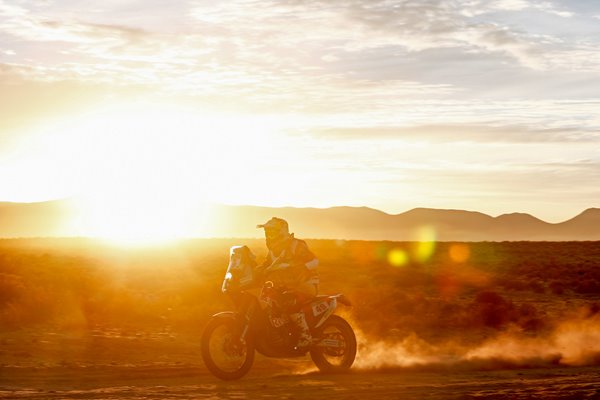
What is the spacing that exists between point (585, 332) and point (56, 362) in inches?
537

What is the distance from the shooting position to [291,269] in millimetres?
15000

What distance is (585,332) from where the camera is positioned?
23312mm

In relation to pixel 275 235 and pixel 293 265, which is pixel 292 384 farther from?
pixel 275 235

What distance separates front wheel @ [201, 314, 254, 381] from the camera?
Answer: 14562mm

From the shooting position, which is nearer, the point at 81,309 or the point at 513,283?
the point at 81,309

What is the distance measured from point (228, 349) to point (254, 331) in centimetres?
52

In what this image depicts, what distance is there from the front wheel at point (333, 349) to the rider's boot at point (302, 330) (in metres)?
0.23

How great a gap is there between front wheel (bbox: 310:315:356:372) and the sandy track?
0.23 m

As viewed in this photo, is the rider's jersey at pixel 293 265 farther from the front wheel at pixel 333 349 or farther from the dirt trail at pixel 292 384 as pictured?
the dirt trail at pixel 292 384

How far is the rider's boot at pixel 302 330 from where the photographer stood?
15.0 meters

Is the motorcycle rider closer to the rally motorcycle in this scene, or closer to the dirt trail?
the rally motorcycle

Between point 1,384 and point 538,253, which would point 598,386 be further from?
point 538,253

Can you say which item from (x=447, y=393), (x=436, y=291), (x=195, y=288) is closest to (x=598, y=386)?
(x=447, y=393)

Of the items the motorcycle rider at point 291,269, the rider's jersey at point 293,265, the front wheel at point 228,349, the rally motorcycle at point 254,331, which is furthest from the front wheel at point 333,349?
the front wheel at point 228,349
